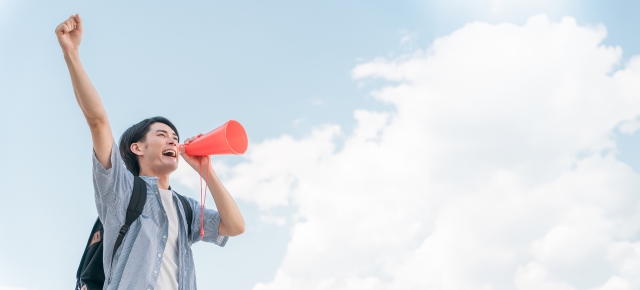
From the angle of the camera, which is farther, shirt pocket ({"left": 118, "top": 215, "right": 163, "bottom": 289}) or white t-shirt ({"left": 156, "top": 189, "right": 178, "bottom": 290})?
white t-shirt ({"left": 156, "top": 189, "right": 178, "bottom": 290})

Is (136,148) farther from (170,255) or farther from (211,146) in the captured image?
(170,255)

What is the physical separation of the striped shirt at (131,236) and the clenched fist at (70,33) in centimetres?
52

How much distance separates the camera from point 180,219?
344 centimetres

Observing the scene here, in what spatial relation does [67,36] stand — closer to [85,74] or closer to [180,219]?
[85,74]

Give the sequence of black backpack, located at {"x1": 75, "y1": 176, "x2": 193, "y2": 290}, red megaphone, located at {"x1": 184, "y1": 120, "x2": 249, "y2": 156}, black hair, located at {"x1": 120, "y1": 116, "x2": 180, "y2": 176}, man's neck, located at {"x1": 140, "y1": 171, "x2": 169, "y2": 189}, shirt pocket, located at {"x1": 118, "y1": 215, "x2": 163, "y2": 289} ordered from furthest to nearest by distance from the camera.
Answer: black hair, located at {"x1": 120, "y1": 116, "x2": 180, "y2": 176}
man's neck, located at {"x1": 140, "y1": 171, "x2": 169, "y2": 189}
red megaphone, located at {"x1": 184, "y1": 120, "x2": 249, "y2": 156}
black backpack, located at {"x1": 75, "y1": 176, "x2": 193, "y2": 290}
shirt pocket, located at {"x1": 118, "y1": 215, "x2": 163, "y2": 289}

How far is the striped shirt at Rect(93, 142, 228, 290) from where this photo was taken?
297 cm

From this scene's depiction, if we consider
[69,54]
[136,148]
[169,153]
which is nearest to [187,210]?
[169,153]

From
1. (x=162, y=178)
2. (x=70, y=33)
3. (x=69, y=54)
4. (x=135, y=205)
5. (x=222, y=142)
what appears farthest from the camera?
(x=162, y=178)

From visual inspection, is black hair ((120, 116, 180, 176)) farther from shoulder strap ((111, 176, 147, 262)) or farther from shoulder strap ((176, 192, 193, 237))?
shoulder strap ((111, 176, 147, 262))

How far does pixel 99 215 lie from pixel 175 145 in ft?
2.35

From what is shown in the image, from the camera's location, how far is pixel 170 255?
3199 mm

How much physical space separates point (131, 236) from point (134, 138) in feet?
2.86

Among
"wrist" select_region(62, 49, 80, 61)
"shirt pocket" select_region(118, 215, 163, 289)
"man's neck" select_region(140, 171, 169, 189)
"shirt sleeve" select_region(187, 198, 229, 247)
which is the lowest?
"shirt pocket" select_region(118, 215, 163, 289)

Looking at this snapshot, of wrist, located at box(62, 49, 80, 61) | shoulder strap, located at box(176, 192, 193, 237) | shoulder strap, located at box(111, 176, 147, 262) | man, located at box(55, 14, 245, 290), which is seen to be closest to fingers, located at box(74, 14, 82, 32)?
man, located at box(55, 14, 245, 290)
